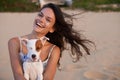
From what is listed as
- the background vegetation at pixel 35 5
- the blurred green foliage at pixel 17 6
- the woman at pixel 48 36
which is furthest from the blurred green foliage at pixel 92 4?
the woman at pixel 48 36

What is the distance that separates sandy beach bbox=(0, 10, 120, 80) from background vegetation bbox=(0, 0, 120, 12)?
0.69m

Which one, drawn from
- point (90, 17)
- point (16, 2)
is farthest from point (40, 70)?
point (16, 2)

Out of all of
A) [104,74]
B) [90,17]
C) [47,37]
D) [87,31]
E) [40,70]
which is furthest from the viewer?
[90,17]

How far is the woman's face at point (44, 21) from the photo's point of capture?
3.51m

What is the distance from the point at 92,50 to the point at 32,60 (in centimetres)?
444

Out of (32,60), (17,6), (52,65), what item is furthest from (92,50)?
(17,6)

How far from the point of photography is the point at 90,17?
483 inches

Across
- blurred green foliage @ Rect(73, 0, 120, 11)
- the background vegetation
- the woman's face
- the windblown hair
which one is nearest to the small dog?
the woman's face

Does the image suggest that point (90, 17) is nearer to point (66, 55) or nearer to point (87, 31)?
point (87, 31)

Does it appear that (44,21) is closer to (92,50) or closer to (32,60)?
(32,60)

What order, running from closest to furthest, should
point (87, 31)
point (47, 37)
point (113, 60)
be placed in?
point (47, 37) → point (113, 60) → point (87, 31)

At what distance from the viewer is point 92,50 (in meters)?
7.75

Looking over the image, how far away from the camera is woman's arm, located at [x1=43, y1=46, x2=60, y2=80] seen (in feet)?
11.7

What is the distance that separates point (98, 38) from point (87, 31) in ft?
2.88
